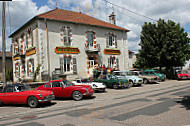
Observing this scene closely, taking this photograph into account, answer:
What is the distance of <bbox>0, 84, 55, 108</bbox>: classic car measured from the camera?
1061cm

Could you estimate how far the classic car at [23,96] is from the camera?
1061 centimetres

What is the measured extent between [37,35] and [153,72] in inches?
586

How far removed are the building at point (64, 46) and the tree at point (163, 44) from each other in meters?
3.50

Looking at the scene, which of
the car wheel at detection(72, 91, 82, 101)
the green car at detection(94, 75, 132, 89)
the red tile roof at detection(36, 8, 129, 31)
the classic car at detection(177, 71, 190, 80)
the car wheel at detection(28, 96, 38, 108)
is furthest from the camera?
the classic car at detection(177, 71, 190, 80)

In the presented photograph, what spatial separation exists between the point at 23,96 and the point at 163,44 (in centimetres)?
2237

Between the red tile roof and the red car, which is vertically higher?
the red tile roof

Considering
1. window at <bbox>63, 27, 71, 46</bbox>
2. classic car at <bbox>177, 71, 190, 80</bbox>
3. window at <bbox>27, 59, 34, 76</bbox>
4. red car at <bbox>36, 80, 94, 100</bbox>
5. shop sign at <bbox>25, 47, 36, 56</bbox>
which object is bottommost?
red car at <bbox>36, 80, 94, 100</bbox>

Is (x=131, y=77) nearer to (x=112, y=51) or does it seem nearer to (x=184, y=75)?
(x=112, y=51)

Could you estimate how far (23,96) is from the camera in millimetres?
10898

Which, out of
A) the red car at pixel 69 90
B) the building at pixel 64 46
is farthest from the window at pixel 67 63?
the red car at pixel 69 90

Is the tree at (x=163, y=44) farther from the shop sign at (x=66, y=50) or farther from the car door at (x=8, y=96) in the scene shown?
the car door at (x=8, y=96)

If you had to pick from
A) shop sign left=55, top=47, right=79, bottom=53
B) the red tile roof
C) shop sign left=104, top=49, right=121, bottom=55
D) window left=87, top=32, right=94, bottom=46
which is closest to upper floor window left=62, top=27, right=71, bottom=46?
shop sign left=55, top=47, right=79, bottom=53

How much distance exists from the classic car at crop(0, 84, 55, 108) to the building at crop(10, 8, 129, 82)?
9.52m

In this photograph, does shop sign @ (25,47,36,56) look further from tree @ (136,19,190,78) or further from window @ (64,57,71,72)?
tree @ (136,19,190,78)
